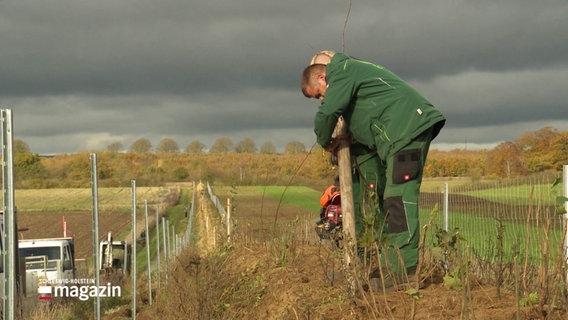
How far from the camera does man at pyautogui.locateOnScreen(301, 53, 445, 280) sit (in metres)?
5.71

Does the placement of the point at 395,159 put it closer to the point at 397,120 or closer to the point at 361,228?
the point at 397,120

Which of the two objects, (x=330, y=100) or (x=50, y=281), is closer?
(x=330, y=100)

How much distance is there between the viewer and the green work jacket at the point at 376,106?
5.75 metres

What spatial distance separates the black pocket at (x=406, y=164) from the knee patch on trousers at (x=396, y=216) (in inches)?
6.1

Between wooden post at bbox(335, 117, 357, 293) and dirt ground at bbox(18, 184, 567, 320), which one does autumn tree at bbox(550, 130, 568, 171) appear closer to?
dirt ground at bbox(18, 184, 567, 320)

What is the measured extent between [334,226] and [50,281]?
17.3 metres

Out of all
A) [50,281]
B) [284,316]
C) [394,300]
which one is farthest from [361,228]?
[50,281]

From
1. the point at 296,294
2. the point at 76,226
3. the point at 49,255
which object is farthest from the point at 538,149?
the point at 76,226

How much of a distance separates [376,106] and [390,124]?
0.17m

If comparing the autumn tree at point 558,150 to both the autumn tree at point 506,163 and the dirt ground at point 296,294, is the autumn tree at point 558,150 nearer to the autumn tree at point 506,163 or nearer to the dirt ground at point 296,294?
the autumn tree at point 506,163

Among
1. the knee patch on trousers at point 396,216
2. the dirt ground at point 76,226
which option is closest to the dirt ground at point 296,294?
the knee patch on trousers at point 396,216

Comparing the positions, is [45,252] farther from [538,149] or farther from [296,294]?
[296,294]

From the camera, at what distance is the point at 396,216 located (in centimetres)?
573

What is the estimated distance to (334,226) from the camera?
7.55 meters
